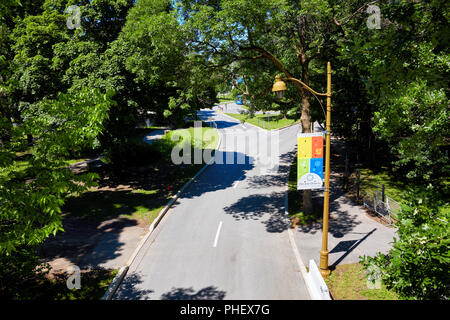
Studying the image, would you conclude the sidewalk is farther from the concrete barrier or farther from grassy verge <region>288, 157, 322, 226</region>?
the concrete barrier

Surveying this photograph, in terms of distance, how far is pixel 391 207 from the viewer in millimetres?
13758

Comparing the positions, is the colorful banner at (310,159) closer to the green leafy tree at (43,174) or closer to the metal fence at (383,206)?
the metal fence at (383,206)

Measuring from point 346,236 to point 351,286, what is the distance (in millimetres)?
3636

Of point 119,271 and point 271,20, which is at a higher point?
point 271,20

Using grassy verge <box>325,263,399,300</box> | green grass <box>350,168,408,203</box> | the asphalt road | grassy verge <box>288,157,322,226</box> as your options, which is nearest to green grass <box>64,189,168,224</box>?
the asphalt road

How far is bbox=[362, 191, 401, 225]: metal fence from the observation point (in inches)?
520

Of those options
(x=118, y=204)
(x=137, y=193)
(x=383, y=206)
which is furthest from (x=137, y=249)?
(x=383, y=206)

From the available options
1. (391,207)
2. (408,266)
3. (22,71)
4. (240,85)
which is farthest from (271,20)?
(22,71)

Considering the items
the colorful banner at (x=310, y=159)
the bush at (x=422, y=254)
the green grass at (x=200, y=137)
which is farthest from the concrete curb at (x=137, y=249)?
the green grass at (x=200, y=137)

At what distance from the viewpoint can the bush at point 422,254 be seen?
4.80 m

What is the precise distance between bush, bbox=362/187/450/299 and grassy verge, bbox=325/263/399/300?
2830mm

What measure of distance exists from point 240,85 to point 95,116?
1206 cm
